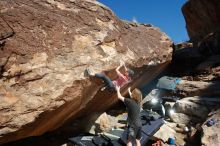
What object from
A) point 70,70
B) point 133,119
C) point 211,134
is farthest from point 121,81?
point 211,134

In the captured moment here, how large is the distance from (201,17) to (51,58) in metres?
13.9

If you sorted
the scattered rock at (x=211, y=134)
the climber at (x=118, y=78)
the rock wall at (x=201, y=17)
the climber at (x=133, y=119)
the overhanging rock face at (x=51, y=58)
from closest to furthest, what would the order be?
the overhanging rock face at (x=51, y=58) → the climber at (x=133, y=119) → the scattered rock at (x=211, y=134) → the climber at (x=118, y=78) → the rock wall at (x=201, y=17)

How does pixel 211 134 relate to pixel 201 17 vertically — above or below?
below

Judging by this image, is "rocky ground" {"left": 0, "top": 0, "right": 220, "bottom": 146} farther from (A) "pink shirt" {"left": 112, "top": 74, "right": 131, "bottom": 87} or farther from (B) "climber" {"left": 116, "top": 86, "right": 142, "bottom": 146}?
(B) "climber" {"left": 116, "top": 86, "right": 142, "bottom": 146}

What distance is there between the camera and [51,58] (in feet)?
19.8

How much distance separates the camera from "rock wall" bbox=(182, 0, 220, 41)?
1647 centimetres

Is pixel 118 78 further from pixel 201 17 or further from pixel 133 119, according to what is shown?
pixel 201 17

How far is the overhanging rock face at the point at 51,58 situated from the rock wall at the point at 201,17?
33.0 ft

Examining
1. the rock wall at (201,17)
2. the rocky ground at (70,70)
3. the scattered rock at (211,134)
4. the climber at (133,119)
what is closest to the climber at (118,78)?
the rocky ground at (70,70)

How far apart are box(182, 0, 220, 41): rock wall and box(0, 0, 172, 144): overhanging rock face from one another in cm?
1007

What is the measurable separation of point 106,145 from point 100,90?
129cm

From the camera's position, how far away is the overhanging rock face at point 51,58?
557 cm

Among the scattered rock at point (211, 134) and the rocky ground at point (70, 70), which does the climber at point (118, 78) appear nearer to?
the rocky ground at point (70, 70)

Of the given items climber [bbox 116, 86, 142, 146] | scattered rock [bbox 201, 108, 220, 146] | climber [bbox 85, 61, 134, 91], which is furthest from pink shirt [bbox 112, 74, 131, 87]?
scattered rock [bbox 201, 108, 220, 146]
